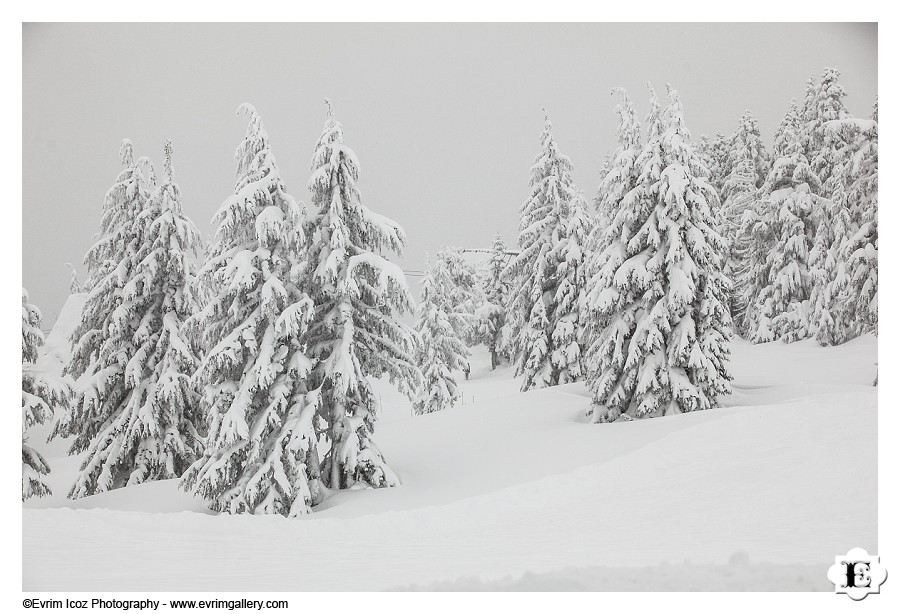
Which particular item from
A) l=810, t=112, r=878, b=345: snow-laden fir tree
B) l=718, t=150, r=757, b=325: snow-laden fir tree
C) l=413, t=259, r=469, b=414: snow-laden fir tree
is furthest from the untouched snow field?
l=718, t=150, r=757, b=325: snow-laden fir tree

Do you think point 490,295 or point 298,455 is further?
point 490,295

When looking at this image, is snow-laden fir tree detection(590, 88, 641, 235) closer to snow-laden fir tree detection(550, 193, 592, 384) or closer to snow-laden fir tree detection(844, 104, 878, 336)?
snow-laden fir tree detection(844, 104, 878, 336)

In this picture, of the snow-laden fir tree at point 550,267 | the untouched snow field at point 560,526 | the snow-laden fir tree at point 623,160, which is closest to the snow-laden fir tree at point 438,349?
the snow-laden fir tree at point 550,267

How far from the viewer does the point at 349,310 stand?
39.3ft

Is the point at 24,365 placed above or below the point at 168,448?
above

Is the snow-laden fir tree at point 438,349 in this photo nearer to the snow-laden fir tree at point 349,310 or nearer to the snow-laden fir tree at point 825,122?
the snow-laden fir tree at point 825,122

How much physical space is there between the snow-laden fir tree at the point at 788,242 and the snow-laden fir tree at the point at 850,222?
2.47 m

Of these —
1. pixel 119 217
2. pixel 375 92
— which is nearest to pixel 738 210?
pixel 375 92

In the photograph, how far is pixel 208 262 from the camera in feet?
39.3

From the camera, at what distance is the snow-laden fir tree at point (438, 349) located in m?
31.1

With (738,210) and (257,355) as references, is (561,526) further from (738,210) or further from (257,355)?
(738,210)

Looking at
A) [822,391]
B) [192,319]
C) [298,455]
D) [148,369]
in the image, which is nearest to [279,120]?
[192,319]
